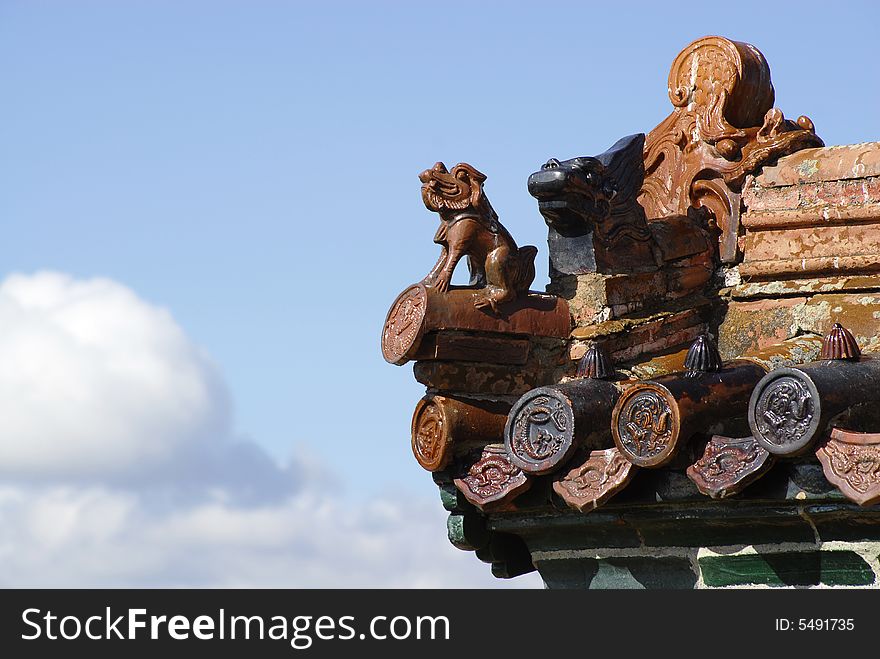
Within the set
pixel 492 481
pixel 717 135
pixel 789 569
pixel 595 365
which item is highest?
pixel 717 135

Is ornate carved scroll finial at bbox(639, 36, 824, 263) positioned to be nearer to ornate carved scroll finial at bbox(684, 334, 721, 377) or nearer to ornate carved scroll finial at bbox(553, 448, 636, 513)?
ornate carved scroll finial at bbox(684, 334, 721, 377)

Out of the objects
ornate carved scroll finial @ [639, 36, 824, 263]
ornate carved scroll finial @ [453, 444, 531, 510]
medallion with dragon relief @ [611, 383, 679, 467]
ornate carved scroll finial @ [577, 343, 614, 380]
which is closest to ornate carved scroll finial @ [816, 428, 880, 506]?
medallion with dragon relief @ [611, 383, 679, 467]

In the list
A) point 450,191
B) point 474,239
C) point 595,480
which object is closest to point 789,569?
point 595,480

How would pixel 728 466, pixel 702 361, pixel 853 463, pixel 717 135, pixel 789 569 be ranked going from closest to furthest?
1. pixel 853 463
2. pixel 728 466
3. pixel 702 361
4. pixel 789 569
5. pixel 717 135

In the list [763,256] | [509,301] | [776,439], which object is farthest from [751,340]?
[776,439]

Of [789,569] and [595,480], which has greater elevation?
[595,480]

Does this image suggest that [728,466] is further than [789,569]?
No

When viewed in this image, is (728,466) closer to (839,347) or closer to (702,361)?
(702,361)

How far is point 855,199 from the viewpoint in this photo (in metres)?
6.63

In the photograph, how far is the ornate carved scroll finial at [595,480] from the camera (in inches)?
231

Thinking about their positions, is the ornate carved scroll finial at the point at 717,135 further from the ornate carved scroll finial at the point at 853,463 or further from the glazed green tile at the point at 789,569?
the ornate carved scroll finial at the point at 853,463

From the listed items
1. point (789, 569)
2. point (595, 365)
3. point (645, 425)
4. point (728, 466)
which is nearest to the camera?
point (728, 466)

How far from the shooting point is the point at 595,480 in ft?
19.6

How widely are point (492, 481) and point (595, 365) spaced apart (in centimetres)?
57
